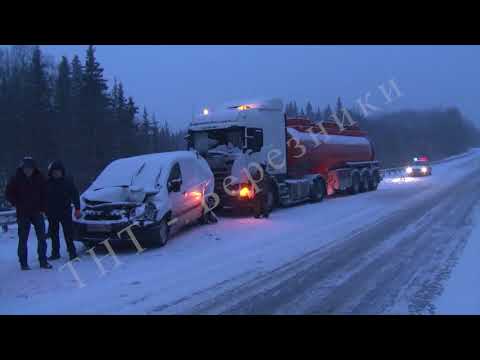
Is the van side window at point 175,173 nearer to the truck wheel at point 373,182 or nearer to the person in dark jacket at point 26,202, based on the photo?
the person in dark jacket at point 26,202

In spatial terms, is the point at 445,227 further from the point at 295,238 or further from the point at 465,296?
the point at 465,296

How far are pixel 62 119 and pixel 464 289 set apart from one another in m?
46.6

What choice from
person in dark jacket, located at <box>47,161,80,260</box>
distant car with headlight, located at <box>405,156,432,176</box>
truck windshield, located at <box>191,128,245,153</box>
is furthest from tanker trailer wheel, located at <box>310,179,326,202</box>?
distant car with headlight, located at <box>405,156,432,176</box>

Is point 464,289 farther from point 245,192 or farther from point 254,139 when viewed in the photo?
point 254,139

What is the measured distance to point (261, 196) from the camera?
13633 millimetres

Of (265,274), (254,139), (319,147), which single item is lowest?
(265,274)

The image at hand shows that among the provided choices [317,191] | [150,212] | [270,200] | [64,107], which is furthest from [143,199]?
[64,107]

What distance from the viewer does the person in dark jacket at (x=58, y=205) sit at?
8.48 meters

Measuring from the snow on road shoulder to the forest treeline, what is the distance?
39.2 m

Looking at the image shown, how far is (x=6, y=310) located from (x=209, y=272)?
118 inches

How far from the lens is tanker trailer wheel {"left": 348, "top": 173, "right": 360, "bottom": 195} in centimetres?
2213

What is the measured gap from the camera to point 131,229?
344 inches

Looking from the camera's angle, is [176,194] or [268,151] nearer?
[176,194]

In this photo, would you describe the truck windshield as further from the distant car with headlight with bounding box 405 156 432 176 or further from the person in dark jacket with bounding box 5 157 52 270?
the distant car with headlight with bounding box 405 156 432 176
